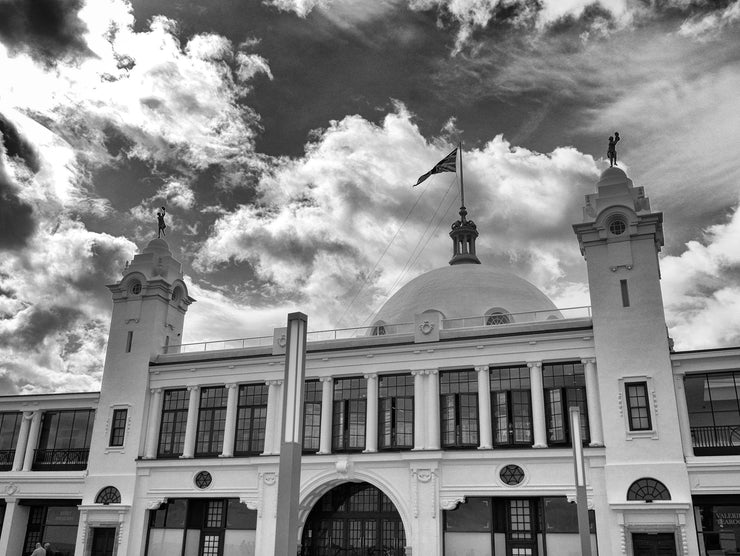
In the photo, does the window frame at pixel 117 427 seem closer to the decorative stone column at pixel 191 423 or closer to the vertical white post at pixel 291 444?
the decorative stone column at pixel 191 423

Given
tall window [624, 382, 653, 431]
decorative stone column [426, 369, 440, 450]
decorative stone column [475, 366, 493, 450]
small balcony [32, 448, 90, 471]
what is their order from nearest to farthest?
tall window [624, 382, 653, 431], decorative stone column [475, 366, 493, 450], decorative stone column [426, 369, 440, 450], small balcony [32, 448, 90, 471]

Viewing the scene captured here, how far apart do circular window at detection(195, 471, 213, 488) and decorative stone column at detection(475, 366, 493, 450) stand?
14105 mm

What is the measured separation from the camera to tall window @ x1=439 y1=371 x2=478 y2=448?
33.8m

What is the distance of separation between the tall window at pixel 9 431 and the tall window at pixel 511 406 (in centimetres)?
2863

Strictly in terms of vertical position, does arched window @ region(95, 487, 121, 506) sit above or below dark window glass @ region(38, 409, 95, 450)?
below

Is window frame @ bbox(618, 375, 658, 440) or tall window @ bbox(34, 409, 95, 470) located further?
tall window @ bbox(34, 409, 95, 470)

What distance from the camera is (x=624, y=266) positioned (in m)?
33.1

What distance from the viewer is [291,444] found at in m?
12.9

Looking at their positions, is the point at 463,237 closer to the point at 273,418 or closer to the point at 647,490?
the point at 273,418

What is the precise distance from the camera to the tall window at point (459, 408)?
33.8 m

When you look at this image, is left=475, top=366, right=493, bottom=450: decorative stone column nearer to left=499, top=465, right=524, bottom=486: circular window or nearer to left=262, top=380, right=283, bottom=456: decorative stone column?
left=499, top=465, right=524, bottom=486: circular window

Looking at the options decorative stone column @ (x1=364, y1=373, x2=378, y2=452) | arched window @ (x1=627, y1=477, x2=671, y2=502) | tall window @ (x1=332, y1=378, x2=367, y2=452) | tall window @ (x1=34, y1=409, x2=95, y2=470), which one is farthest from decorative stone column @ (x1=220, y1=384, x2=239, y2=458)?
arched window @ (x1=627, y1=477, x2=671, y2=502)

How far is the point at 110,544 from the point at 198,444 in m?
6.74

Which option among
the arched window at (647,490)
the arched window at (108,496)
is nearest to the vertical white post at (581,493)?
the arched window at (647,490)
